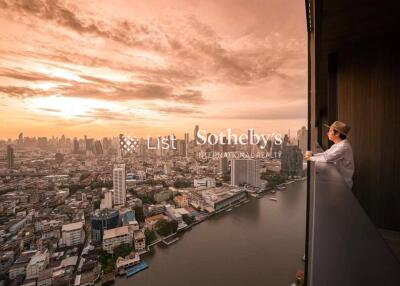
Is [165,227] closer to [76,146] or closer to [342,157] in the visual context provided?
[342,157]

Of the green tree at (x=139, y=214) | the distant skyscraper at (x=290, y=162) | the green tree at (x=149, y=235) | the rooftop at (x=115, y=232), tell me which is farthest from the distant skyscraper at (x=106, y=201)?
the distant skyscraper at (x=290, y=162)

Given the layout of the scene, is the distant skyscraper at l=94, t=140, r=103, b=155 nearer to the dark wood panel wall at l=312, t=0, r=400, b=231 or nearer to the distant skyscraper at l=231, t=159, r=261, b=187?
the distant skyscraper at l=231, t=159, r=261, b=187

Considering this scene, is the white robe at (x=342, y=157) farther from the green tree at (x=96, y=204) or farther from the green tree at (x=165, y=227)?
the green tree at (x=96, y=204)

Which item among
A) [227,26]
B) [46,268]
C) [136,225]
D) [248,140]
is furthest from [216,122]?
[46,268]

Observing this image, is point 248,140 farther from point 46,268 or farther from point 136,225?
point 46,268

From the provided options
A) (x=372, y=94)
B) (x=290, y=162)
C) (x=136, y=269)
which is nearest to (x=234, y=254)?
(x=136, y=269)

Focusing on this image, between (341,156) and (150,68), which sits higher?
(150,68)
